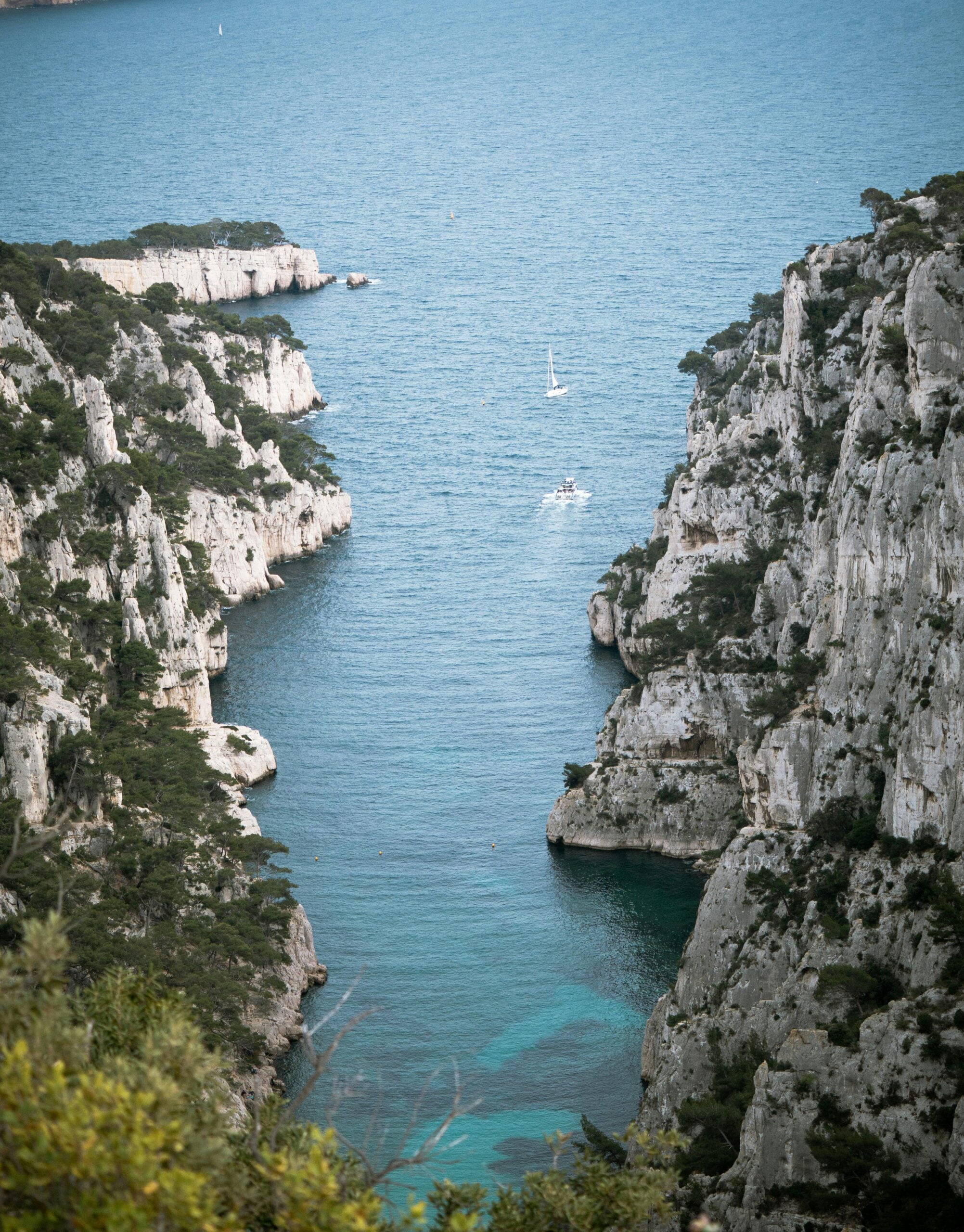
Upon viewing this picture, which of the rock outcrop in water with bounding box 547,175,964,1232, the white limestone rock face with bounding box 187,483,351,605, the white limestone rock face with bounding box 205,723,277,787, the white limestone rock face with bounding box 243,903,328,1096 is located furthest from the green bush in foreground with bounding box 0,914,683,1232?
the white limestone rock face with bounding box 187,483,351,605

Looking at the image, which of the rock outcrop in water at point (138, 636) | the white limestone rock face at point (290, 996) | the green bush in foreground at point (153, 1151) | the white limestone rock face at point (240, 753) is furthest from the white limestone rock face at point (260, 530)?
the green bush in foreground at point (153, 1151)

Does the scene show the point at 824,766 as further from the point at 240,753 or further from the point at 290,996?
the point at 240,753

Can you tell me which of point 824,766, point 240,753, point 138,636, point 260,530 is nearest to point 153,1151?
point 824,766

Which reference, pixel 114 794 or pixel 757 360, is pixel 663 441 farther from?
pixel 114 794

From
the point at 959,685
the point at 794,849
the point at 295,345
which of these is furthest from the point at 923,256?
the point at 295,345

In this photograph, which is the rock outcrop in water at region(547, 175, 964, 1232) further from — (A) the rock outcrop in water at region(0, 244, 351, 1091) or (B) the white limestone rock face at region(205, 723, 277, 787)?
(B) the white limestone rock face at region(205, 723, 277, 787)

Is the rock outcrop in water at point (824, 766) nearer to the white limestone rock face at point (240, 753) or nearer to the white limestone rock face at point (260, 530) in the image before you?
the white limestone rock face at point (240, 753)

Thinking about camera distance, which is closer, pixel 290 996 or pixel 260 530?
pixel 290 996
